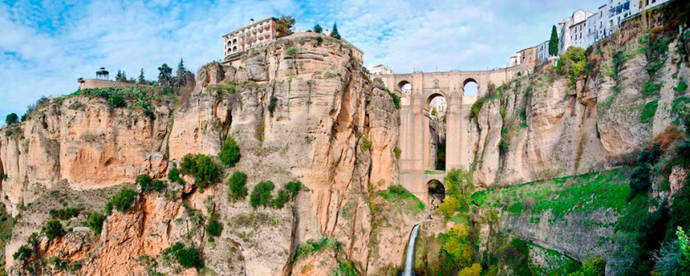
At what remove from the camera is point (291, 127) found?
26625 mm

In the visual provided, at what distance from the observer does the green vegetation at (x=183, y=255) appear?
23.4 metres

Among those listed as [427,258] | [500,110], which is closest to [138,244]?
[427,258]

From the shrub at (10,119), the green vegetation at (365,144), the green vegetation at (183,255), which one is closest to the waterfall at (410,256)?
the green vegetation at (365,144)

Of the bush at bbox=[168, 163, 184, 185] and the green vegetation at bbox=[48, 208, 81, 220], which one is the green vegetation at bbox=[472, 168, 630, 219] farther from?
the green vegetation at bbox=[48, 208, 81, 220]

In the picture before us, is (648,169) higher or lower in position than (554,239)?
higher

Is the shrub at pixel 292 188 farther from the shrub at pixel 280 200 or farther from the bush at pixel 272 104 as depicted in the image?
the bush at pixel 272 104

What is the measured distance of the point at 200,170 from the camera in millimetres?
25609

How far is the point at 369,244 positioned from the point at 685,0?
23255mm

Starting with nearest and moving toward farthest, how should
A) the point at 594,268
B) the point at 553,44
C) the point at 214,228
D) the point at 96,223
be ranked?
the point at 594,268 → the point at 96,223 → the point at 214,228 → the point at 553,44

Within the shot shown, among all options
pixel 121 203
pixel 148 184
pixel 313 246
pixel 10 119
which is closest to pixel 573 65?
pixel 313 246

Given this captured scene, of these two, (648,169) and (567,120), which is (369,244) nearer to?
(567,120)

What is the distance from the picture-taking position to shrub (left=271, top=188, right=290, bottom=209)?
81.1ft

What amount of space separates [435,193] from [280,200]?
19.3 meters

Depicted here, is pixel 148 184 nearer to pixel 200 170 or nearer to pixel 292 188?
pixel 200 170
